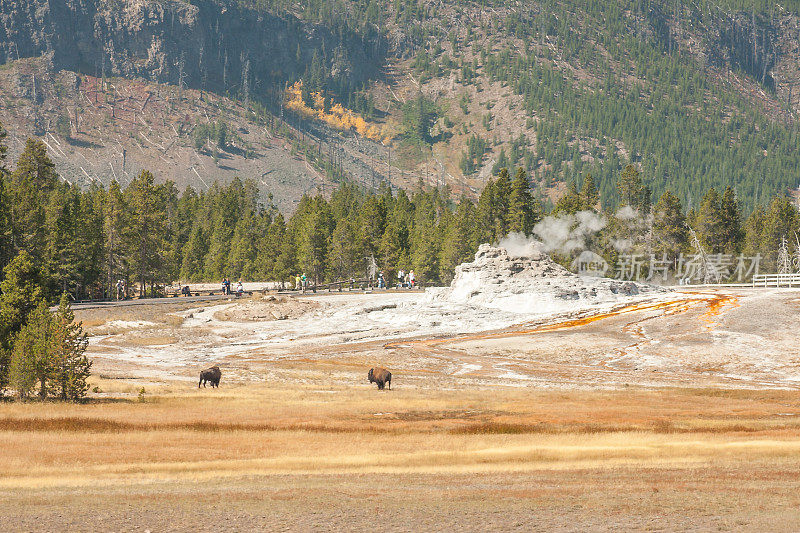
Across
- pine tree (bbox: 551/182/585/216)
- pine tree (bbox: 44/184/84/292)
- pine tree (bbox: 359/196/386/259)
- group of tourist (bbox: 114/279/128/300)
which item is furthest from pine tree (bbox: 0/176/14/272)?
pine tree (bbox: 551/182/585/216)

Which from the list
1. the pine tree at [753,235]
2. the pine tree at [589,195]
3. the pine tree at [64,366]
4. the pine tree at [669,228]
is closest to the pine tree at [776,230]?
the pine tree at [753,235]

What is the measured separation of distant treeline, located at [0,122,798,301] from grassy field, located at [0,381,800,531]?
204 ft

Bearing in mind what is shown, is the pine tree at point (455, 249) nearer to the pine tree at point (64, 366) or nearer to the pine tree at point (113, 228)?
the pine tree at point (113, 228)

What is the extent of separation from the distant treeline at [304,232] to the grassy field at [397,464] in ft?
204

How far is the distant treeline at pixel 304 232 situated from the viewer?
98500mm

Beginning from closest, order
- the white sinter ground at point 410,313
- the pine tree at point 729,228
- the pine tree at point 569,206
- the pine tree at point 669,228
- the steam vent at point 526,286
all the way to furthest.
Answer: the white sinter ground at point 410,313 < the steam vent at point 526,286 < the pine tree at point 669,228 < the pine tree at point 569,206 < the pine tree at point 729,228

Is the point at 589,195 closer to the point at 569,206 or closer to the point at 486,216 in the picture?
the point at 569,206

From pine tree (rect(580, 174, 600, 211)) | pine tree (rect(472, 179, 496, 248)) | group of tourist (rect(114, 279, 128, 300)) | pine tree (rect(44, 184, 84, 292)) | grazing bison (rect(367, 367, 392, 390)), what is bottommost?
grazing bison (rect(367, 367, 392, 390))

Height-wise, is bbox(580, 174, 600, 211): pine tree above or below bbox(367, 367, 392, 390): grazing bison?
above

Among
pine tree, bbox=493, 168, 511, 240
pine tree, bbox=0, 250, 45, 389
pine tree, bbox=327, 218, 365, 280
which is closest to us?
pine tree, bbox=0, 250, 45, 389

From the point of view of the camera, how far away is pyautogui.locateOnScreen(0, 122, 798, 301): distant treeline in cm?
9850

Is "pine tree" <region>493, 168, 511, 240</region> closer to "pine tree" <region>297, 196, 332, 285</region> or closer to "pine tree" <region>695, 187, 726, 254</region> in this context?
"pine tree" <region>297, 196, 332, 285</region>

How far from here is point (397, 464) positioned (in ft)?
81.1

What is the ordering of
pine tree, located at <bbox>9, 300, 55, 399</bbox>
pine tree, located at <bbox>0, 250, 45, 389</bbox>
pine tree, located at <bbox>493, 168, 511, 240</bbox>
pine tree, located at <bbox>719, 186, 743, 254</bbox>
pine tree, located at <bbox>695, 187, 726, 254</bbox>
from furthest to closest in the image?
pine tree, located at <bbox>719, 186, 743, 254</bbox>, pine tree, located at <bbox>695, 187, 726, 254</bbox>, pine tree, located at <bbox>493, 168, 511, 240</bbox>, pine tree, located at <bbox>0, 250, 45, 389</bbox>, pine tree, located at <bbox>9, 300, 55, 399</bbox>
